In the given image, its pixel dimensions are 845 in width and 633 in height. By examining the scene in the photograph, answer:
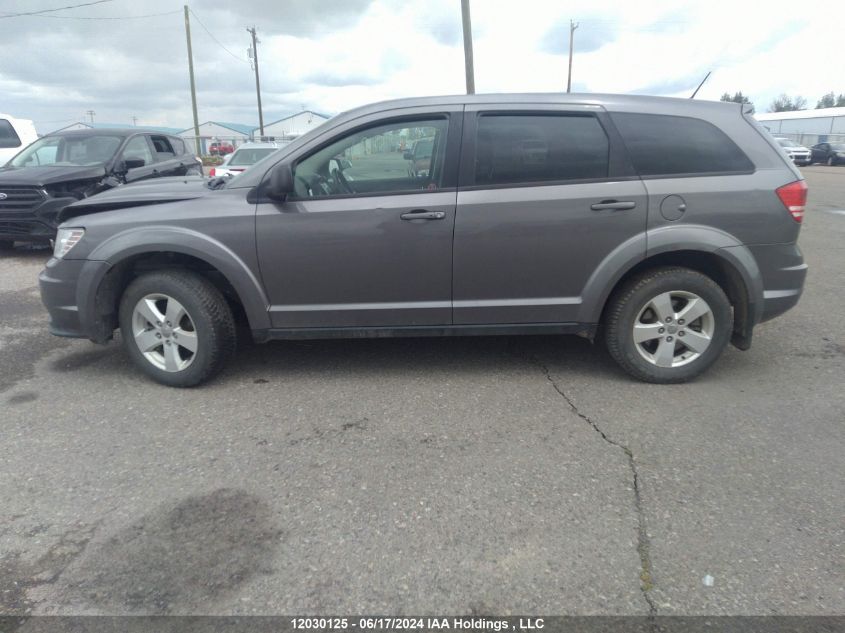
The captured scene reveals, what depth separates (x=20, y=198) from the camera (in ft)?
27.3

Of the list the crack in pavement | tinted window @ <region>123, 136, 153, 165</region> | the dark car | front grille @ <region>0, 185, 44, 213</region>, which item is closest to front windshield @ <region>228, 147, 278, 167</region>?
the dark car

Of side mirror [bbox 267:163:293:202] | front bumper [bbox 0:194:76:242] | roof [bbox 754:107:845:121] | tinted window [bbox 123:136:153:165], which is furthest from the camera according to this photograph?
roof [bbox 754:107:845:121]

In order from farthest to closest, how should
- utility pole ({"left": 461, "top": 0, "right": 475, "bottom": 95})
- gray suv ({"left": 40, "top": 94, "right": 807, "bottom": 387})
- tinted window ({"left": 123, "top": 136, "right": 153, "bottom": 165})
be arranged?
utility pole ({"left": 461, "top": 0, "right": 475, "bottom": 95}), tinted window ({"left": 123, "top": 136, "right": 153, "bottom": 165}), gray suv ({"left": 40, "top": 94, "right": 807, "bottom": 387})

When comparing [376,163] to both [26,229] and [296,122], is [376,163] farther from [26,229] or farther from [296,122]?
[296,122]

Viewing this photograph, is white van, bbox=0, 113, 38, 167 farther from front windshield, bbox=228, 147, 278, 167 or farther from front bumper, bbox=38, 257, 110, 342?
front bumper, bbox=38, 257, 110, 342

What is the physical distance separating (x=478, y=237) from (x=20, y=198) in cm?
736

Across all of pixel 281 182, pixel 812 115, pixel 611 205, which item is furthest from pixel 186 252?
pixel 812 115

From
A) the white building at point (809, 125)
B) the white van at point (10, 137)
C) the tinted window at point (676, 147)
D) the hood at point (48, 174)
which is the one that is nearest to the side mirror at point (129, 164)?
the hood at point (48, 174)

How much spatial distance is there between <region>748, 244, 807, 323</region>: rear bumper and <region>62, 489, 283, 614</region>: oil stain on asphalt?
334 centimetres

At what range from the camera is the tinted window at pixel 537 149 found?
3945mm

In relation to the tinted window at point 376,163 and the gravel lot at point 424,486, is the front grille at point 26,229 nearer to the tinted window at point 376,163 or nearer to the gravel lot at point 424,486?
the gravel lot at point 424,486

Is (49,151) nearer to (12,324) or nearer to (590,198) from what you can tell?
(12,324)

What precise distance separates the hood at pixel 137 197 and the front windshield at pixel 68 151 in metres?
5.52

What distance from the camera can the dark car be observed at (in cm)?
832
